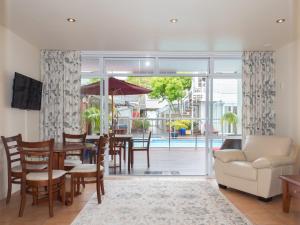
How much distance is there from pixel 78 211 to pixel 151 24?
2.58 metres

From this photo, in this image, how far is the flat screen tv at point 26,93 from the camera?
165 inches

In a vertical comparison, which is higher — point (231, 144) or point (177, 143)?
point (231, 144)

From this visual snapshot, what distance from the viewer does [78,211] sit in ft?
11.7

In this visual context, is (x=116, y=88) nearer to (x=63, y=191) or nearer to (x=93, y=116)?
(x=93, y=116)

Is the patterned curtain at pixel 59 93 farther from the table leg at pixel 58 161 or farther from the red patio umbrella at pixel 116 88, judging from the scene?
the table leg at pixel 58 161

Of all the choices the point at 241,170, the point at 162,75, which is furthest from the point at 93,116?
the point at 241,170

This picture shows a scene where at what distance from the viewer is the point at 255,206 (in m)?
3.82

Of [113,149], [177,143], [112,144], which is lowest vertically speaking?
[177,143]

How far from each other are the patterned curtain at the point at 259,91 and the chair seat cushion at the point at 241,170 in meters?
1.28

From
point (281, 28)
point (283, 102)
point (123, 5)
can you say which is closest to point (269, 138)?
point (283, 102)

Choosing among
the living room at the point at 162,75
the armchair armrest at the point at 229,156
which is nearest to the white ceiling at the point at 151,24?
the living room at the point at 162,75

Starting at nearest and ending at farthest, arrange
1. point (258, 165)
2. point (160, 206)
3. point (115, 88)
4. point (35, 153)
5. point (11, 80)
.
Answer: point (35, 153), point (160, 206), point (258, 165), point (11, 80), point (115, 88)

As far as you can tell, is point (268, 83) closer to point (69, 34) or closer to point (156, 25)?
point (156, 25)

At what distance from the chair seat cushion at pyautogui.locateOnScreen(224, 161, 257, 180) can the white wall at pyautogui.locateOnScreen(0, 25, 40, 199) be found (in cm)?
331
